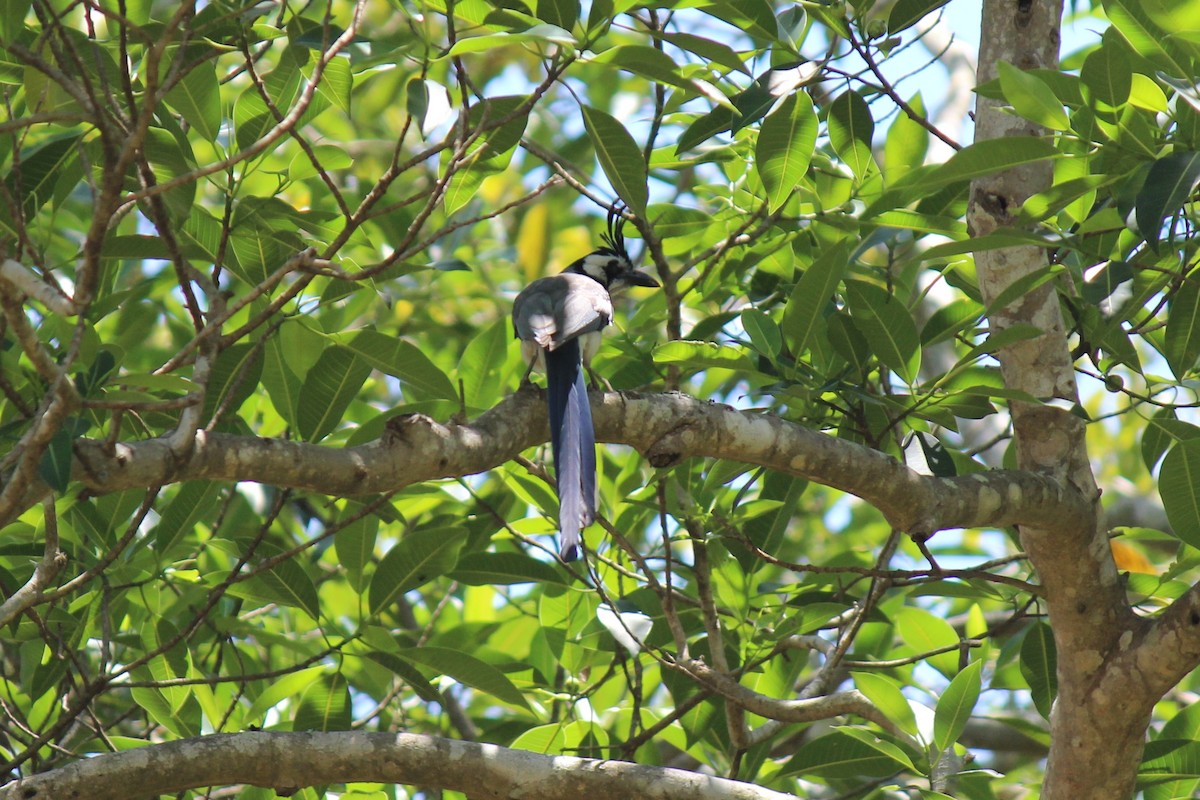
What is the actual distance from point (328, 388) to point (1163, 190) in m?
1.85

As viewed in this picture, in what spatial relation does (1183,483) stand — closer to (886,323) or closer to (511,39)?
(886,323)

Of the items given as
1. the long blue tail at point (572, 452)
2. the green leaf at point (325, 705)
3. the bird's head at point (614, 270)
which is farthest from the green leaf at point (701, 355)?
the bird's head at point (614, 270)

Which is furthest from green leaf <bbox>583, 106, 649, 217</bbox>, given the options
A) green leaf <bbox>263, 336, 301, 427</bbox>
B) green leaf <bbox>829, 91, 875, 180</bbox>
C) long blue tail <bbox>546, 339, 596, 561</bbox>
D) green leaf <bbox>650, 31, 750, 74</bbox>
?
green leaf <bbox>263, 336, 301, 427</bbox>

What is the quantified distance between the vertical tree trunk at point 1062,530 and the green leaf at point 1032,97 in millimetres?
519

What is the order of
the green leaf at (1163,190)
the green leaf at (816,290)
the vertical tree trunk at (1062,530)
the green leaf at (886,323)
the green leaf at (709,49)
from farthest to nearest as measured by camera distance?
the vertical tree trunk at (1062,530), the green leaf at (886,323), the green leaf at (816,290), the green leaf at (709,49), the green leaf at (1163,190)

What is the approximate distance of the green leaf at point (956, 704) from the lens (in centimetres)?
286

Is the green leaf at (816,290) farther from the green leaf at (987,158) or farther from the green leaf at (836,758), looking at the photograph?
the green leaf at (836,758)

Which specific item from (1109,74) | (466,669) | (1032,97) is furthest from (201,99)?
(1109,74)

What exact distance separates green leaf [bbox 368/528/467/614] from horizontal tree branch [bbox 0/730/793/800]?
1.42 feet

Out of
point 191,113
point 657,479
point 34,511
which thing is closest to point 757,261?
point 657,479

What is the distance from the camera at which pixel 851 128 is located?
3.09 m

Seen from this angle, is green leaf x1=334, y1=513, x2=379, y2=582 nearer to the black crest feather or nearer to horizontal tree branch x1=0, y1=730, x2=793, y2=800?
horizontal tree branch x1=0, y1=730, x2=793, y2=800

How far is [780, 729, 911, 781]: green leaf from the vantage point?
321cm

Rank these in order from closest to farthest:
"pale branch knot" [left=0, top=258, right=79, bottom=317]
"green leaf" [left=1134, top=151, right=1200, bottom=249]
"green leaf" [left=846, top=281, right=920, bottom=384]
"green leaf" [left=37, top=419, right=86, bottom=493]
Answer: "pale branch knot" [left=0, top=258, right=79, bottom=317] < "green leaf" [left=37, top=419, right=86, bottom=493] < "green leaf" [left=1134, top=151, right=1200, bottom=249] < "green leaf" [left=846, top=281, right=920, bottom=384]
